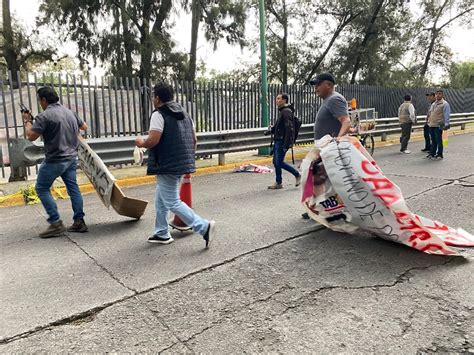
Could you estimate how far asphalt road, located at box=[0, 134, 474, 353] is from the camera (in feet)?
8.16

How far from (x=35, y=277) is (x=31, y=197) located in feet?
11.1

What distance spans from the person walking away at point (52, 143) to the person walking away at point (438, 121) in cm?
900

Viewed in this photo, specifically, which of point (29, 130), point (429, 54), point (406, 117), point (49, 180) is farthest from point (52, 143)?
point (429, 54)

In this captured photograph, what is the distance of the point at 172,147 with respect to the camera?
3.94 m

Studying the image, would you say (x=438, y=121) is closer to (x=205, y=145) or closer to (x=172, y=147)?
(x=205, y=145)

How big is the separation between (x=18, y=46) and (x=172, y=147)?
1581cm

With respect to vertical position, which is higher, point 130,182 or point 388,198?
point 388,198

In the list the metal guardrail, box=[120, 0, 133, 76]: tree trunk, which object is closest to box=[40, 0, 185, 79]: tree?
box=[120, 0, 133, 76]: tree trunk

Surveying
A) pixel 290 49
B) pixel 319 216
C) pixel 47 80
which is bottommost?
pixel 319 216

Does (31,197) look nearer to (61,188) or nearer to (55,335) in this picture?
(61,188)

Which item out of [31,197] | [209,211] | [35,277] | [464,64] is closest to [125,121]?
[31,197]

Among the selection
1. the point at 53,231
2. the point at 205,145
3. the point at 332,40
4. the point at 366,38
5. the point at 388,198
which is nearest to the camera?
the point at 388,198

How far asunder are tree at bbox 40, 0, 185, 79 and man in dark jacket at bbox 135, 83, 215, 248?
450 inches

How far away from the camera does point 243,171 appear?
909 cm
